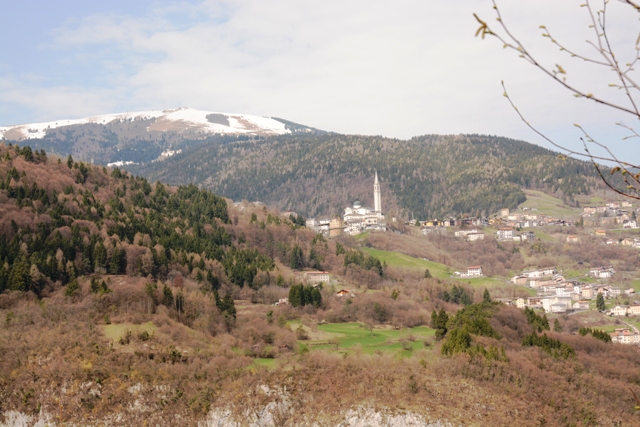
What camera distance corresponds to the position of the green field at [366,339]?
59.3 m

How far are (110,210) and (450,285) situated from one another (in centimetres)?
4700

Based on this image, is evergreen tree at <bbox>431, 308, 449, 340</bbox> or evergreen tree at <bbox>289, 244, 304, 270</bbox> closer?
evergreen tree at <bbox>431, 308, 449, 340</bbox>

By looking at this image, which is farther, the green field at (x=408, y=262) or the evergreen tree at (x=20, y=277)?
the green field at (x=408, y=262)

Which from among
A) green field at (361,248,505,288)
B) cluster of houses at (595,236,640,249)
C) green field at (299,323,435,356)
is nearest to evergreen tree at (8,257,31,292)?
green field at (299,323,435,356)

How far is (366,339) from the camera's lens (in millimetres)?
65375

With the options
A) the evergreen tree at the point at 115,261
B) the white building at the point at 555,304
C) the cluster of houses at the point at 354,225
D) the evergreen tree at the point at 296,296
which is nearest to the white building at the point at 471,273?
the white building at the point at 555,304

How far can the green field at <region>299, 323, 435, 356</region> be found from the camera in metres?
59.3

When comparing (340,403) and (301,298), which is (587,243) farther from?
(340,403)

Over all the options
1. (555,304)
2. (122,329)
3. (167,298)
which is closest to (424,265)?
(555,304)

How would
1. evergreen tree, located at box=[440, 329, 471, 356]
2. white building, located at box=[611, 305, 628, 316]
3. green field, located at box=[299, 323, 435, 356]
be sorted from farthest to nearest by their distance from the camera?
white building, located at box=[611, 305, 628, 316] → green field, located at box=[299, 323, 435, 356] → evergreen tree, located at box=[440, 329, 471, 356]

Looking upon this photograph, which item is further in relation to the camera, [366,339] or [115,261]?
[115,261]

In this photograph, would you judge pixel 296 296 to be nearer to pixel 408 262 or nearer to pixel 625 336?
pixel 625 336

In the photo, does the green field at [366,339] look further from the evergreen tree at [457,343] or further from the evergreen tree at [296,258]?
the evergreen tree at [296,258]

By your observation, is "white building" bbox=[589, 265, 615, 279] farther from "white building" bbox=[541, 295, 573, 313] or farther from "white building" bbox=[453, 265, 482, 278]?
"white building" bbox=[541, 295, 573, 313]
